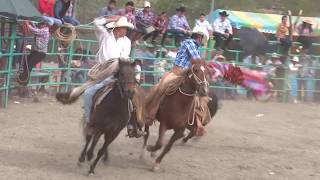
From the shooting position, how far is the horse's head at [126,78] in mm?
7230

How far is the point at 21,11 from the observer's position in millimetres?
12109

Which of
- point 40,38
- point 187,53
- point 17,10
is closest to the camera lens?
point 187,53

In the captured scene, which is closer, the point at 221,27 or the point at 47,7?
the point at 47,7

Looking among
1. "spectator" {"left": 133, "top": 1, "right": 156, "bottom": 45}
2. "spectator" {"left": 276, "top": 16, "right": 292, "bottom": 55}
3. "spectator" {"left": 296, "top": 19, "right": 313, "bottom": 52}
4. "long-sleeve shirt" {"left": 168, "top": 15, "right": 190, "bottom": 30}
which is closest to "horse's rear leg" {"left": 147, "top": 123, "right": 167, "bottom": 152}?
"spectator" {"left": 133, "top": 1, "right": 156, "bottom": 45}

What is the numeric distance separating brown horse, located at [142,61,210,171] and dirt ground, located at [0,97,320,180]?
0.40 m

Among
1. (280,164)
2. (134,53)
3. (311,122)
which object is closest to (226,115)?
(311,122)

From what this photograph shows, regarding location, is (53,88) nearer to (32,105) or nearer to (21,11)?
(32,105)

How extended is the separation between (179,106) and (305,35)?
12.1 meters

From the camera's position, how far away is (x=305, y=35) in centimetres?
1955

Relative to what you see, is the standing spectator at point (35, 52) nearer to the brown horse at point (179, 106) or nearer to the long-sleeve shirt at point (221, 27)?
the brown horse at point (179, 106)

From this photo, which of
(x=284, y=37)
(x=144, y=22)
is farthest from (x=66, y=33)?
(x=284, y=37)

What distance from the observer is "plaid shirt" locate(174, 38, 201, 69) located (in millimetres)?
8781

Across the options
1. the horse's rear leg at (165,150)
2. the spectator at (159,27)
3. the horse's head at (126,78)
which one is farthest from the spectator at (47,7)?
the horse's head at (126,78)

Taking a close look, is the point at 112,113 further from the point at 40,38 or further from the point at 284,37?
the point at 284,37
